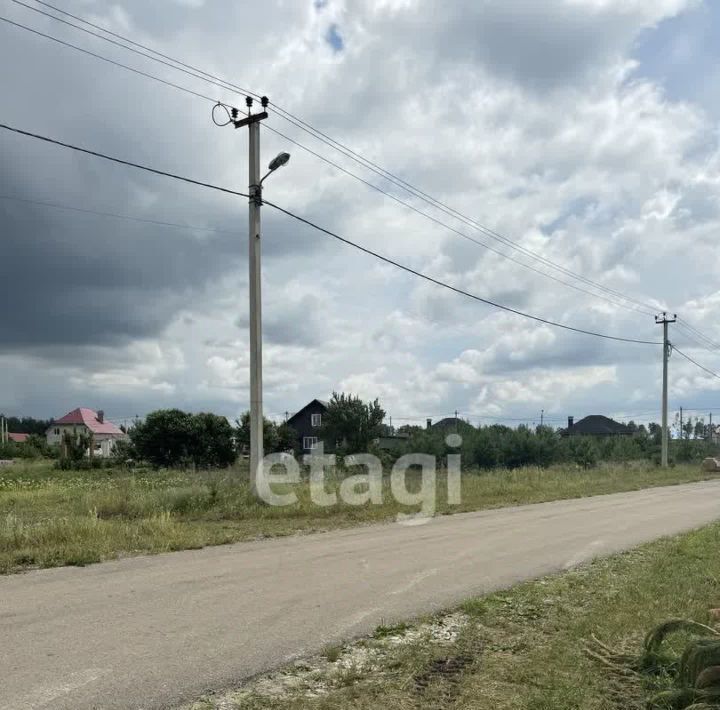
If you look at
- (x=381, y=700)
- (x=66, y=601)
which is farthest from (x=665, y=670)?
(x=66, y=601)

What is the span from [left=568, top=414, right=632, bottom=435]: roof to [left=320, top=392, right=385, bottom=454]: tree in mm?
64525

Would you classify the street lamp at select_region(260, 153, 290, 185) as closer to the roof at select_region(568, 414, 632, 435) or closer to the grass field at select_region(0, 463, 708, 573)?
the grass field at select_region(0, 463, 708, 573)

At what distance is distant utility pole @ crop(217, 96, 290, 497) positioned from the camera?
16469mm

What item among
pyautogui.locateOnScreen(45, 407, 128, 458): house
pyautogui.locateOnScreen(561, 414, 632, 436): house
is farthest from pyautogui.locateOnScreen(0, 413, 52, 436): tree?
pyautogui.locateOnScreen(561, 414, 632, 436): house

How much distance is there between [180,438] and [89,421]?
7159 cm

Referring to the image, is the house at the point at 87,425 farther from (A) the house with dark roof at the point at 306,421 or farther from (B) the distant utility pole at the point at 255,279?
(B) the distant utility pole at the point at 255,279

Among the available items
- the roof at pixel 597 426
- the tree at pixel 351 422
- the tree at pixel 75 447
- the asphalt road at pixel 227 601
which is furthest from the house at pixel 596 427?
the asphalt road at pixel 227 601

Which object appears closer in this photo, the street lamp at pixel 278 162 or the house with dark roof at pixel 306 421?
the street lamp at pixel 278 162

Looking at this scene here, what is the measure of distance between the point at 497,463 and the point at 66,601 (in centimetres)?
4609

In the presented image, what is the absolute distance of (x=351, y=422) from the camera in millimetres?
51656

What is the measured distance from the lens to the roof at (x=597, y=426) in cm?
10744

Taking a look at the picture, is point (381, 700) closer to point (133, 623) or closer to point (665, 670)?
point (665, 670)

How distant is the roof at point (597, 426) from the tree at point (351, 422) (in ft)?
212

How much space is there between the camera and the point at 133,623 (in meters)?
6.08
